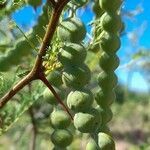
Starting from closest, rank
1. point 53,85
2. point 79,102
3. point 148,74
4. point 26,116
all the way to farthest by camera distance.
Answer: point 79,102 → point 53,85 → point 26,116 → point 148,74

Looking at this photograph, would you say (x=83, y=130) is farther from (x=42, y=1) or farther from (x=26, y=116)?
(x=26, y=116)

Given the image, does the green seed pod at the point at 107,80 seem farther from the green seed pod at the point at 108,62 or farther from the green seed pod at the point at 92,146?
the green seed pod at the point at 92,146

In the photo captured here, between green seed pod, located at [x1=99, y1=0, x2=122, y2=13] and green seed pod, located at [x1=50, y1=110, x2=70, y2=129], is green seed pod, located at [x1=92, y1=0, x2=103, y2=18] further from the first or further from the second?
green seed pod, located at [x1=50, y1=110, x2=70, y2=129]

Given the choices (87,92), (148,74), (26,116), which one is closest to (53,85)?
(87,92)

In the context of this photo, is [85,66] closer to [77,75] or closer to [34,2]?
[77,75]

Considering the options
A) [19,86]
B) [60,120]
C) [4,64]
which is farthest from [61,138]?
[4,64]

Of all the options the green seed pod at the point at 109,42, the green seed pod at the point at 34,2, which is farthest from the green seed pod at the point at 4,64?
the green seed pod at the point at 109,42
